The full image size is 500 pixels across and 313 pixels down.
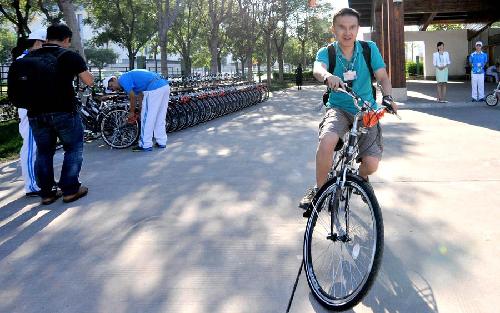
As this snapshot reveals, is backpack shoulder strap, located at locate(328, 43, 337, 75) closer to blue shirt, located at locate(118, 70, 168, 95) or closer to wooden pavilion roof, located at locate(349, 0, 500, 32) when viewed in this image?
blue shirt, located at locate(118, 70, 168, 95)

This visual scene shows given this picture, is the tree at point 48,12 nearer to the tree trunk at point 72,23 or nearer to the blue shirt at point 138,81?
the tree trunk at point 72,23

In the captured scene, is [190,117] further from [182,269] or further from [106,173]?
[182,269]

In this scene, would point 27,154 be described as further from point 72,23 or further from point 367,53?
point 72,23

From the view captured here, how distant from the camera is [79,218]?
4.77 meters

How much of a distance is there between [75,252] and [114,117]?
17.9 ft

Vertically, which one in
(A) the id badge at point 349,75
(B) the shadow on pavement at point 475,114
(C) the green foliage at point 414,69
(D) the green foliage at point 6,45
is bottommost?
(B) the shadow on pavement at point 475,114

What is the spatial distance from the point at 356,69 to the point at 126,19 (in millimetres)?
28908

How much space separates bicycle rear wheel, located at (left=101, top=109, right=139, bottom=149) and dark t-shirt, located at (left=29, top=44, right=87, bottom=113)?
11.2 ft

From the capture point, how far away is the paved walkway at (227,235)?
3.04 m

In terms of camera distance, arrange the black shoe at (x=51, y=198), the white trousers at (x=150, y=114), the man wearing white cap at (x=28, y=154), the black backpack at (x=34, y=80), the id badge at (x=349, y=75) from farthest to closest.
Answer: the white trousers at (x=150, y=114), the man wearing white cap at (x=28, y=154), the black shoe at (x=51, y=198), the black backpack at (x=34, y=80), the id badge at (x=349, y=75)

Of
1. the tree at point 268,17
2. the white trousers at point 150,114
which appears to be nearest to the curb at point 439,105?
the white trousers at point 150,114

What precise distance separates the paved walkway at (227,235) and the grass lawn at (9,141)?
1.23 meters

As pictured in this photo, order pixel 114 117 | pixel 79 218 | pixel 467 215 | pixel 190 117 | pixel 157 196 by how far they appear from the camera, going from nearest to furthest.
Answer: pixel 467 215
pixel 79 218
pixel 157 196
pixel 114 117
pixel 190 117

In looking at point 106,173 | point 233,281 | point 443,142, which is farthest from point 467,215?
point 106,173
